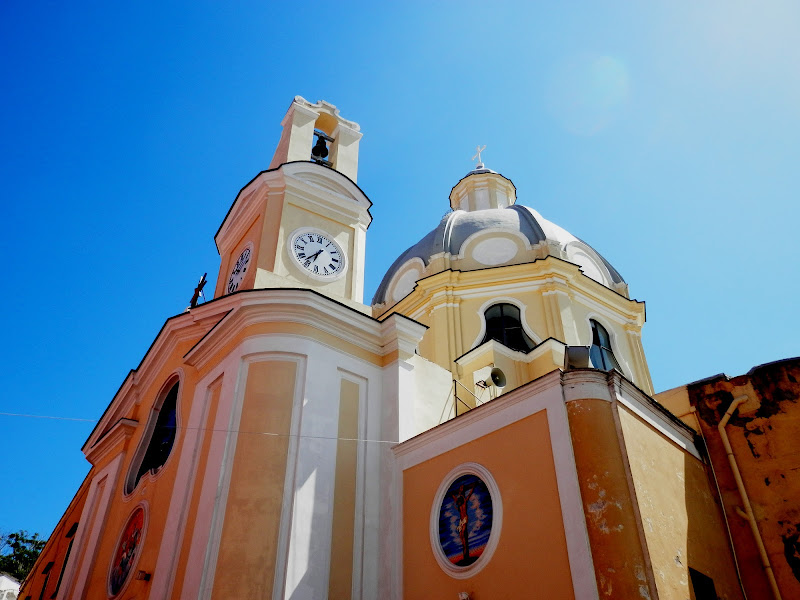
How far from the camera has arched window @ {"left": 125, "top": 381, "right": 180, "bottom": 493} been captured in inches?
552

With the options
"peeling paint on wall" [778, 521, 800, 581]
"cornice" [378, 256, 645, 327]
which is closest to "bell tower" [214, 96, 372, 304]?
"cornice" [378, 256, 645, 327]

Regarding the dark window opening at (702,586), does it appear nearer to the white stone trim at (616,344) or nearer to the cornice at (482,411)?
the cornice at (482,411)

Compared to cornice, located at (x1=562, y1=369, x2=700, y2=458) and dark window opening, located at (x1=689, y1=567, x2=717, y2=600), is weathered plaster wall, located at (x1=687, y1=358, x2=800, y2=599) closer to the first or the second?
dark window opening, located at (x1=689, y1=567, x2=717, y2=600)

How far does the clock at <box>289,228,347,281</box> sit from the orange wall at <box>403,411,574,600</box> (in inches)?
205

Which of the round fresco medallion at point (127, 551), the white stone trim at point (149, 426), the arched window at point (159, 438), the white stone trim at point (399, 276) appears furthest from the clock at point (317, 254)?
the white stone trim at point (399, 276)

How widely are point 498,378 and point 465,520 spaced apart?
738 centimetres

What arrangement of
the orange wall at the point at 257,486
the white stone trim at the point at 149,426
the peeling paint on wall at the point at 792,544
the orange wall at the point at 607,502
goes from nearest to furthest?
1. the orange wall at the point at 607,502
2. the peeling paint on wall at the point at 792,544
3. the orange wall at the point at 257,486
4. the white stone trim at the point at 149,426

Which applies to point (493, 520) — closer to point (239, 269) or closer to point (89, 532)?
point (239, 269)

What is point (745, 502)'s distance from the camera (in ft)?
34.1

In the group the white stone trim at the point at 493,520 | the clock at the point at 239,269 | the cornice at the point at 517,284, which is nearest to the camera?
the white stone trim at the point at 493,520

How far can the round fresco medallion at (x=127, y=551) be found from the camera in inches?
506

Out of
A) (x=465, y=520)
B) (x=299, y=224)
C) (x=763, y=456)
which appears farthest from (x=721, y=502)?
(x=299, y=224)

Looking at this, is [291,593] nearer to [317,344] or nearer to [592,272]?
[317,344]

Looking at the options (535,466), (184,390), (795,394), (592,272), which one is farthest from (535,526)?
(592,272)
